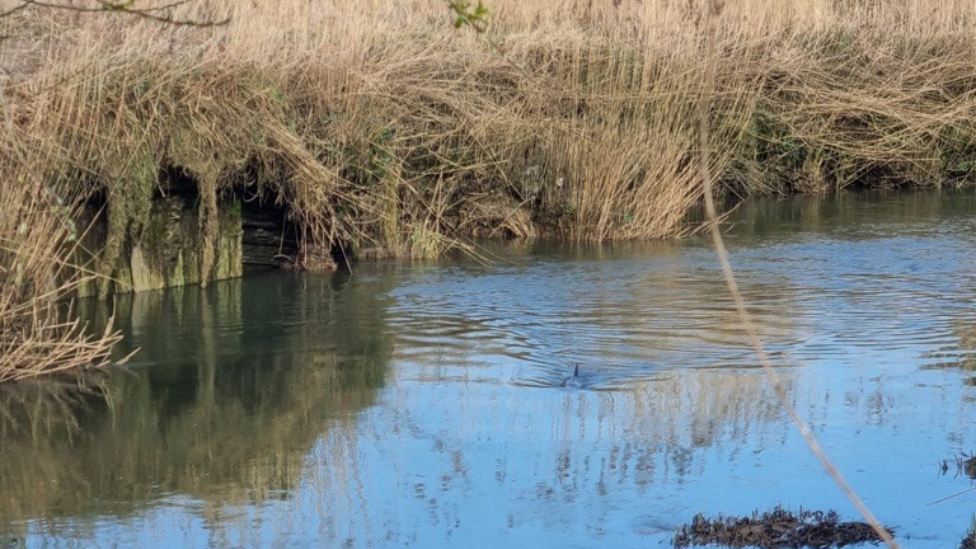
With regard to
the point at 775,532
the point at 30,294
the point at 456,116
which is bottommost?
the point at 775,532

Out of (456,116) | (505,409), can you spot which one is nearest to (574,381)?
(505,409)

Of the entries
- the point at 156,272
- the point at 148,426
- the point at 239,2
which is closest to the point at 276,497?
the point at 148,426

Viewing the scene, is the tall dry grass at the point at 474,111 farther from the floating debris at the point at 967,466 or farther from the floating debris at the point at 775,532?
the floating debris at the point at 967,466

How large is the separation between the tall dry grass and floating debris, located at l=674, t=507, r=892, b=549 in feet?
14.3

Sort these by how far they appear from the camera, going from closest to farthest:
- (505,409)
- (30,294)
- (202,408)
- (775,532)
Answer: (775,532)
(505,409)
(202,408)
(30,294)

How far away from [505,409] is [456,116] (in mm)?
4855

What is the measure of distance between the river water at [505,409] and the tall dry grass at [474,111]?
82 cm

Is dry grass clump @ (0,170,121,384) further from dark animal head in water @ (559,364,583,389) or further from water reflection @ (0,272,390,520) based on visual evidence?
dark animal head in water @ (559,364,583,389)

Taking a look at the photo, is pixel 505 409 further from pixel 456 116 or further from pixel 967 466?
pixel 456 116

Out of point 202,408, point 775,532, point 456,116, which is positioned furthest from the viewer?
point 456,116

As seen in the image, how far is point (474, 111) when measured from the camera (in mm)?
10695

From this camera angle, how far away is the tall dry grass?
8852 mm

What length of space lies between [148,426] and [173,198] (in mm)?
3311

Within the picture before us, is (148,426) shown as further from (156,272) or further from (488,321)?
(156,272)
